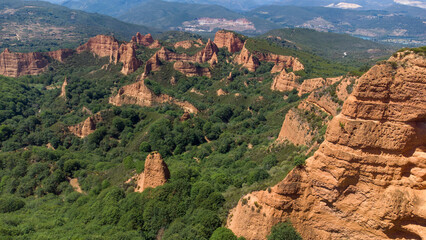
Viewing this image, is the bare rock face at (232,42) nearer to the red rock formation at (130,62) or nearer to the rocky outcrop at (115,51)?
the rocky outcrop at (115,51)

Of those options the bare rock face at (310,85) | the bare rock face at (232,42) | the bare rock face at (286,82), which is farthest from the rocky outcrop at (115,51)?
the bare rock face at (310,85)

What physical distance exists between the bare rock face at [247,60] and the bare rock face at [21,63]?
90111 mm

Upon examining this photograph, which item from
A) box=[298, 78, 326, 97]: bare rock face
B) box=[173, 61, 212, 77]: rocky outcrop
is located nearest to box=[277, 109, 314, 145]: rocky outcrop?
box=[298, 78, 326, 97]: bare rock face

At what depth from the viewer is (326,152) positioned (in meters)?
→ 21.3

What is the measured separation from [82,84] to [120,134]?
47.9 meters

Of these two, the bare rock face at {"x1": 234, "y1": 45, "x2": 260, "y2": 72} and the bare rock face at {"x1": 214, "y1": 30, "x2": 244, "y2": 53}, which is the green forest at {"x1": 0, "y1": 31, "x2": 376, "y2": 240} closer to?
the bare rock face at {"x1": 234, "y1": 45, "x2": 260, "y2": 72}

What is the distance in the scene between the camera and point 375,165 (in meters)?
19.6

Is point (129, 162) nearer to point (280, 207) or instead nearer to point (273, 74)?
point (280, 207)

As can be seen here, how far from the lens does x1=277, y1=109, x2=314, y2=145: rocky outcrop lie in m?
38.8

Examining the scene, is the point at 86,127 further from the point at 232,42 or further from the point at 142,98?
the point at 232,42

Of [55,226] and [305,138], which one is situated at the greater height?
[305,138]

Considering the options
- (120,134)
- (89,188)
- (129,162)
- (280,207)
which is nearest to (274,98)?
(120,134)

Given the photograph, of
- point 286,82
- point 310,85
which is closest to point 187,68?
point 286,82

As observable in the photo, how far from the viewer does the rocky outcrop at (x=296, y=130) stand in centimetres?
3878
